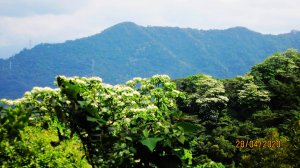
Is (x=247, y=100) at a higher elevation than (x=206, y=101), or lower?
higher

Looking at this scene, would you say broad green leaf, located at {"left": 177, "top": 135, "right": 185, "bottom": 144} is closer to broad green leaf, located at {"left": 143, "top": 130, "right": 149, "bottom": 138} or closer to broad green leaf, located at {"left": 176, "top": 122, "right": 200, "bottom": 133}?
broad green leaf, located at {"left": 176, "top": 122, "right": 200, "bottom": 133}

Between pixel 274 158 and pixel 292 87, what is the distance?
2297 cm

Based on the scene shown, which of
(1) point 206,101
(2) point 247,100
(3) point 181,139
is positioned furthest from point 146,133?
(2) point 247,100

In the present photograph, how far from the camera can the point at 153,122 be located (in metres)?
2.62

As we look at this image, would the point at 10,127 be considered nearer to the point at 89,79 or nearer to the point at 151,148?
the point at 151,148

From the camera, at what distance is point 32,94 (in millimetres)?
14109

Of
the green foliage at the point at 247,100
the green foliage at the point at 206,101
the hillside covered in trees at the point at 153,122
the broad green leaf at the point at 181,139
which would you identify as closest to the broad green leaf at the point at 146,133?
the hillside covered in trees at the point at 153,122

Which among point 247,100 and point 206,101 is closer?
point 206,101

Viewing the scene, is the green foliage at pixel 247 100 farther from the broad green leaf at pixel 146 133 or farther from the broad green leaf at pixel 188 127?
the broad green leaf at pixel 146 133

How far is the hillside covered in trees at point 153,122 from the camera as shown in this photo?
7.60 ft

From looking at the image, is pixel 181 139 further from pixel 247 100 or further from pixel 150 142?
pixel 247 100

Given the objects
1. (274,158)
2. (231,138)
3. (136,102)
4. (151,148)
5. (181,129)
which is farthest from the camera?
(231,138)

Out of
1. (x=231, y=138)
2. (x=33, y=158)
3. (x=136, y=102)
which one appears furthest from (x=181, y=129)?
(x=231, y=138)

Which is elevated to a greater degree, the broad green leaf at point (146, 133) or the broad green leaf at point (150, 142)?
the broad green leaf at point (146, 133)
